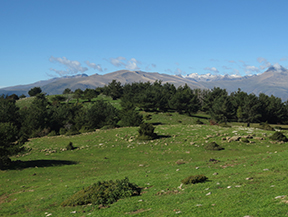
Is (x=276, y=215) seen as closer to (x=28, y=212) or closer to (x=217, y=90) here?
(x=28, y=212)

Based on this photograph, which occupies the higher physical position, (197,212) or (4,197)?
(197,212)

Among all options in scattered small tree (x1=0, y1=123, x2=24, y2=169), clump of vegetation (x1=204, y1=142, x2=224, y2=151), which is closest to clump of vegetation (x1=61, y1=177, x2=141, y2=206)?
scattered small tree (x1=0, y1=123, x2=24, y2=169)

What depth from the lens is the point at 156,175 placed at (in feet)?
72.3

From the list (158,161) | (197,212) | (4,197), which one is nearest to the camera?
(197,212)

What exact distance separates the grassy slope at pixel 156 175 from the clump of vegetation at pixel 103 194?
70cm

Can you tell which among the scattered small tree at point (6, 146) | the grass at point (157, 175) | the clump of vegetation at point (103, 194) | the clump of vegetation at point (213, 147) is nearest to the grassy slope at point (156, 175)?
the grass at point (157, 175)

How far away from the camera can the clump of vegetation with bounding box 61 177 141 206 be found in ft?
50.4

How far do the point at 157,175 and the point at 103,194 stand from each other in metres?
7.50

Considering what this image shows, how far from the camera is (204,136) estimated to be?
42688mm

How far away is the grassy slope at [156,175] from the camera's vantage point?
12172 mm

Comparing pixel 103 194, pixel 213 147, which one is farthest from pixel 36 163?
pixel 213 147

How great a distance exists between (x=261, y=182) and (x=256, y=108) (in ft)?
273

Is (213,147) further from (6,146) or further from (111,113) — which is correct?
(111,113)

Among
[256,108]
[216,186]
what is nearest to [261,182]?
[216,186]
